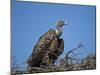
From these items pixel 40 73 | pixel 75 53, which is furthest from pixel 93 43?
pixel 40 73

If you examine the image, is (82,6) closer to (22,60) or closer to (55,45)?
(55,45)

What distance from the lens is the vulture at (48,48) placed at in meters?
2.29

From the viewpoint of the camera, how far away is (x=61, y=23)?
7.82 feet

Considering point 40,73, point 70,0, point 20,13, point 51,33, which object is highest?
point 70,0

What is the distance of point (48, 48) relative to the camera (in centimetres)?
234

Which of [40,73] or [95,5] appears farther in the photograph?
[95,5]

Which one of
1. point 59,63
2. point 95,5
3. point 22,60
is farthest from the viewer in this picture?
point 95,5

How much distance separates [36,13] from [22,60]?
0.49m

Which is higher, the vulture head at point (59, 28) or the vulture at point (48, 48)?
the vulture head at point (59, 28)

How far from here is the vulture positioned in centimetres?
229

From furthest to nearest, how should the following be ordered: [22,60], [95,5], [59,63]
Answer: [95,5]
[59,63]
[22,60]

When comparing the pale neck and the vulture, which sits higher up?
the pale neck

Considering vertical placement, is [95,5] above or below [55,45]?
above

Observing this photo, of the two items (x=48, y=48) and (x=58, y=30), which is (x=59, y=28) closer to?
(x=58, y=30)
